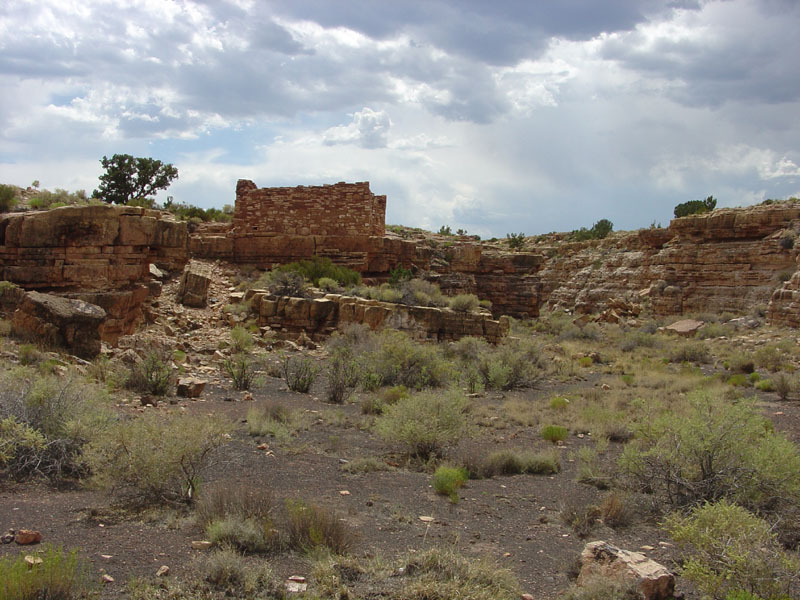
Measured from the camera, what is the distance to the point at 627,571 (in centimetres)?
445

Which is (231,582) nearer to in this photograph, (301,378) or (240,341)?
(301,378)

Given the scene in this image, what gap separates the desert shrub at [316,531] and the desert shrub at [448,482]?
190cm

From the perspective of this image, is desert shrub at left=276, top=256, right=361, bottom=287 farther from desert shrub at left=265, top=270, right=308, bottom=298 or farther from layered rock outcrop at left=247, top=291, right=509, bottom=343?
layered rock outcrop at left=247, top=291, right=509, bottom=343

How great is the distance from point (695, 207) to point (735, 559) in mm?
37880

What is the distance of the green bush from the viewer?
35.9 meters

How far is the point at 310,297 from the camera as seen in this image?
806 inches

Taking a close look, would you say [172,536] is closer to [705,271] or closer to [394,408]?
[394,408]

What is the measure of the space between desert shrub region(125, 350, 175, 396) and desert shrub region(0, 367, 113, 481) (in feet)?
10.5

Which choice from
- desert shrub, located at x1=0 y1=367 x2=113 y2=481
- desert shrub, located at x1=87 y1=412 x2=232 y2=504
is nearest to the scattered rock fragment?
desert shrub, located at x1=87 y1=412 x2=232 y2=504

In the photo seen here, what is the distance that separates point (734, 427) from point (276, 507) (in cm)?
503

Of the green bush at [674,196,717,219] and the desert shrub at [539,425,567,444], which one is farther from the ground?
the green bush at [674,196,717,219]

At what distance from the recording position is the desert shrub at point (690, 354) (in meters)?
21.3

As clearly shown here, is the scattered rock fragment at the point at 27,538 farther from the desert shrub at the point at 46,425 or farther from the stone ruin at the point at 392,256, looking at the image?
the stone ruin at the point at 392,256

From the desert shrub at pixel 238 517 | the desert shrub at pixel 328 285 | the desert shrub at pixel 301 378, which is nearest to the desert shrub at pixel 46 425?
the desert shrub at pixel 238 517
